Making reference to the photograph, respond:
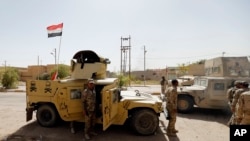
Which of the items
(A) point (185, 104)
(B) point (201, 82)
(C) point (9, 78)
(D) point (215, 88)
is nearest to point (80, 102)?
(A) point (185, 104)

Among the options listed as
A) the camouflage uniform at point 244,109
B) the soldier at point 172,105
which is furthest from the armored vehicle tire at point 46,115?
the camouflage uniform at point 244,109

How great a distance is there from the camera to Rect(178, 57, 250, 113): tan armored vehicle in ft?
29.1

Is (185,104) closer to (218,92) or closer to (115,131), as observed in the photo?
(218,92)

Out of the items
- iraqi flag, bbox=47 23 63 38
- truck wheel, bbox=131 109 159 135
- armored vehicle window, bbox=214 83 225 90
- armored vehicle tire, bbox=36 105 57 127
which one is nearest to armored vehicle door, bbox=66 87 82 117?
armored vehicle tire, bbox=36 105 57 127

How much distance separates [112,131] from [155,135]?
1.35 meters

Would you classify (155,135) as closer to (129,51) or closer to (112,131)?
(112,131)

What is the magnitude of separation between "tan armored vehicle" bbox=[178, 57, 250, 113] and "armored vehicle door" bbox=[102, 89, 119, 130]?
14.8 feet

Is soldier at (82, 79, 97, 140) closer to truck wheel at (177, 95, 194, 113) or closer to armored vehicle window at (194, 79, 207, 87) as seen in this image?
truck wheel at (177, 95, 194, 113)

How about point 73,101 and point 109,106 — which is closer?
point 109,106

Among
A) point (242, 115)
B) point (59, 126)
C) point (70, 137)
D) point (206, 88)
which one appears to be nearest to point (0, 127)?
point (59, 126)

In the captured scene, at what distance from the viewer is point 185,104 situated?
31.3 ft

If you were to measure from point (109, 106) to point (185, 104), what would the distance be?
5.12 metres

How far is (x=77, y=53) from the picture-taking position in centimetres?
689

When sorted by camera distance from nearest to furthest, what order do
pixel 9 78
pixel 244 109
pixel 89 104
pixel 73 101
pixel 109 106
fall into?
pixel 244 109 → pixel 109 106 → pixel 89 104 → pixel 73 101 → pixel 9 78
